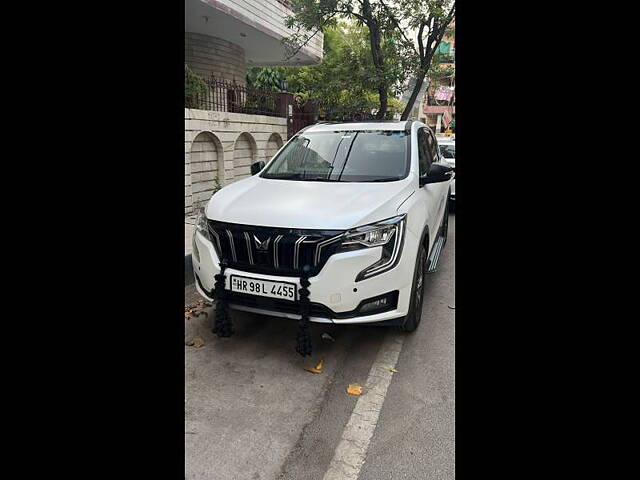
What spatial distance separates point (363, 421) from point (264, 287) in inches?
41.1

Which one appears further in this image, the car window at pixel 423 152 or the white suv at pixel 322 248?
A: the car window at pixel 423 152

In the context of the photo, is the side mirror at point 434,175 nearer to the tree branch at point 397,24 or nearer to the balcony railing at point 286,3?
the tree branch at point 397,24

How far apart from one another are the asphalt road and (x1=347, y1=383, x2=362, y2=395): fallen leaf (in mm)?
39

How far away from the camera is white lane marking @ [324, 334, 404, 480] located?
2.24m

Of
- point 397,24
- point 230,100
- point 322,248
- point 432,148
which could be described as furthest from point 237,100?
point 322,248

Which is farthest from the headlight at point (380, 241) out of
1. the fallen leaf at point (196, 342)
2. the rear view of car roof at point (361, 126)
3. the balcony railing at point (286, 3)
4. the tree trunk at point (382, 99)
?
the balcony railing at point (286, 3)

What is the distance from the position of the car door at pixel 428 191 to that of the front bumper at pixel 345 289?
82cm

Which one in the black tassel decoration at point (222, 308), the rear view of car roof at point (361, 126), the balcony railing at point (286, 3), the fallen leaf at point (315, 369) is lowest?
the fallen leaf at point (315, 369)

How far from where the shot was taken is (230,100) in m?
9.57

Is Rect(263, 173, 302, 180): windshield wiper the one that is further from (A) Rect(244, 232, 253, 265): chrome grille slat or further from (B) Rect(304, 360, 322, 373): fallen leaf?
(B) Rect(304, 360, 322, 373): fallen leaf

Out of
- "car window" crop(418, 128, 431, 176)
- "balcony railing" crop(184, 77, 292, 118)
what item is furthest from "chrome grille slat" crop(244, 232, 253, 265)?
"balcony railing" crop(184, 77, 292, 118)

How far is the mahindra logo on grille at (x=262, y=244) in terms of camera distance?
3117 millimetres
